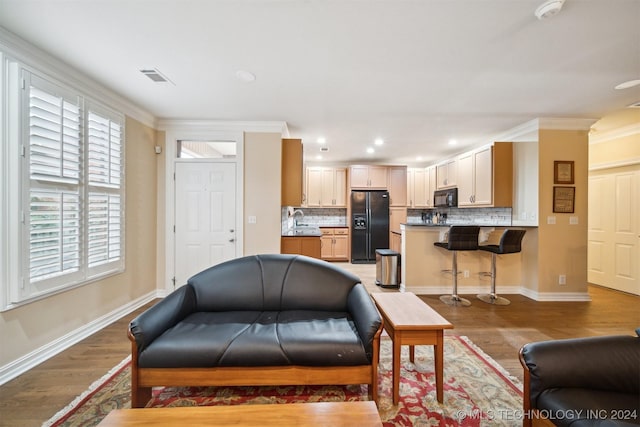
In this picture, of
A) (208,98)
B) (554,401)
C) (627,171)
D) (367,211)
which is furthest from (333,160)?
(554,401)

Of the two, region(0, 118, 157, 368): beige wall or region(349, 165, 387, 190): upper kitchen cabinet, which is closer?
region(0, 118, 157, 368): beige wall

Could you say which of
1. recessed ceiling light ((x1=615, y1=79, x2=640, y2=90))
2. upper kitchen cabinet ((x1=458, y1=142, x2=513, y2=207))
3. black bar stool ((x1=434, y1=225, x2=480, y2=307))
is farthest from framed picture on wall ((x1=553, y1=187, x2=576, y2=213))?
recessed ceiling light ((x1=615, y1=79, x2=640, y2=90))

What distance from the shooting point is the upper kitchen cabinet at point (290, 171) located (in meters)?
3.97

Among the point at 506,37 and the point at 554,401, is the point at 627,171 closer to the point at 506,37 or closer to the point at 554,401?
the point at 506,37

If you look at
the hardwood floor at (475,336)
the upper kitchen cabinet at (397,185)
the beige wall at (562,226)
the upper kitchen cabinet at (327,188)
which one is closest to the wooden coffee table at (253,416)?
the hardwood floor at (475,336)

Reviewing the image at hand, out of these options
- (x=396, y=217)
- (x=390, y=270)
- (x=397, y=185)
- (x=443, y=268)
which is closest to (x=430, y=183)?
(x=397, y=185)

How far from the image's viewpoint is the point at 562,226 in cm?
376

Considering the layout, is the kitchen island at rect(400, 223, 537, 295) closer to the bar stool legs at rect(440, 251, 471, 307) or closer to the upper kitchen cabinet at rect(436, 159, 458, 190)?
the bar stool legs at rect(440, 251, 471, 307)

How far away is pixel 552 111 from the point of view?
3.43 meters

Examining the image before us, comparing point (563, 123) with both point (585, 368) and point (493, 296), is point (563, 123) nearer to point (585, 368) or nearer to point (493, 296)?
point (493, 296)

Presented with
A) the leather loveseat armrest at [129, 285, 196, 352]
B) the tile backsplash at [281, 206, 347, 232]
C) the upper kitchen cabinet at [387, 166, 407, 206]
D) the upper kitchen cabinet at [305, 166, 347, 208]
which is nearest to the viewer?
the leather loveseat armrest at [129, 285, 196, 352]

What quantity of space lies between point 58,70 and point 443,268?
510 cm

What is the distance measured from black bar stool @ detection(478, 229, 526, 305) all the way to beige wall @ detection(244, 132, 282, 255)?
3.02 meters

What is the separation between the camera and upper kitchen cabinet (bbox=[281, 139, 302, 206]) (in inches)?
156
